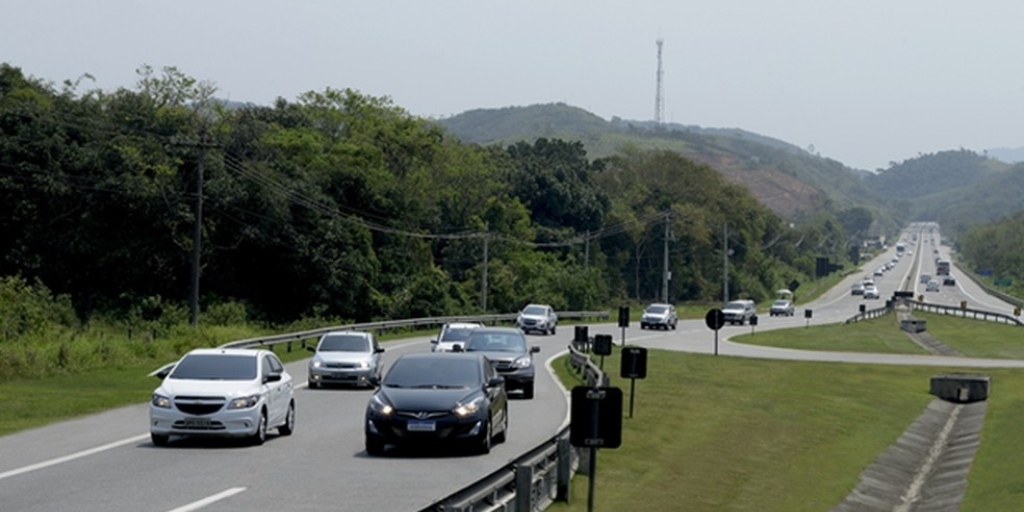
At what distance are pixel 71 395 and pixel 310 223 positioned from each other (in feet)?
157

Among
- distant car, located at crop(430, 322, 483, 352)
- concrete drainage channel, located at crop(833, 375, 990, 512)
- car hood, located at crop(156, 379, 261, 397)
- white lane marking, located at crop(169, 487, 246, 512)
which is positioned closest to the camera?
white lane marking, located at crop(169, 487, 246, 512)

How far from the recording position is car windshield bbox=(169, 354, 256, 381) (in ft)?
81.5

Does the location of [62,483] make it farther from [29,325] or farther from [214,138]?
[214,138]

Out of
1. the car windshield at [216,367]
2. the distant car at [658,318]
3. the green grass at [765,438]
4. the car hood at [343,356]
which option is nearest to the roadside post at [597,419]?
the green grass at [765,438]

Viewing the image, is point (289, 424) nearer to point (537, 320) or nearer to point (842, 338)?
point (537, 320)

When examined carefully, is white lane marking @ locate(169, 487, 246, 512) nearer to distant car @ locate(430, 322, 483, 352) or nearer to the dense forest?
distant car @ locate(430, 322, 483, 352)

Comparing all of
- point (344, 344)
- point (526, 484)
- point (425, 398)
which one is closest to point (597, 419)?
point (526, 484)

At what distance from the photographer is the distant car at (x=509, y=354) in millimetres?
35625

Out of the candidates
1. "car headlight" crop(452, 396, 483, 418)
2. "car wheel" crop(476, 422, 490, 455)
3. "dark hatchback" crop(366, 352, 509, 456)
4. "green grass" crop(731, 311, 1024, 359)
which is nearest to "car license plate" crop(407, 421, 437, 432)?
"dark hatchback" crop(366, 352, 509, 456)

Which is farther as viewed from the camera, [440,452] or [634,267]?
[634,267]

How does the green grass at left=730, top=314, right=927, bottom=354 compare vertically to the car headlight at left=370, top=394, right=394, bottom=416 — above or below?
below

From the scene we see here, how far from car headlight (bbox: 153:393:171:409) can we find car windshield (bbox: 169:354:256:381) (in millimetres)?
706

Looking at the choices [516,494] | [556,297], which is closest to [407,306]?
[556,297]

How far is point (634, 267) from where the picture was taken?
14775 centimetres
